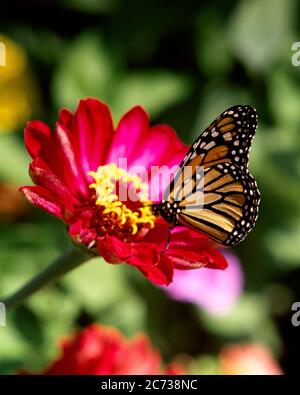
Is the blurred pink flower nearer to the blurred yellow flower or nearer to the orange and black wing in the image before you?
the blurred yellow flower

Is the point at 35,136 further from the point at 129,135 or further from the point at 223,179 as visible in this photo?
the point at 223,179

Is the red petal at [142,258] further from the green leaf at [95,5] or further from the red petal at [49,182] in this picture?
the green leaf at [95,5]

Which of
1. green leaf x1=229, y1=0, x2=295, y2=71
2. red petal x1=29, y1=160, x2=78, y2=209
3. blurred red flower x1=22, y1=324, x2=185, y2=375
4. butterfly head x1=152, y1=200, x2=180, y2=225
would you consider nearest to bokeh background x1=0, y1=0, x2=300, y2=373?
green leaf x1=229, y1=0, x2=295, y2=71

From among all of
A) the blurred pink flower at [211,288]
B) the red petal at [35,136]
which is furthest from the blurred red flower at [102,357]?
the blurred pink flower at [211,288]

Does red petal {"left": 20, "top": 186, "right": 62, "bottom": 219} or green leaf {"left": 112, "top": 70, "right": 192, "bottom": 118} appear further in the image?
green leaf {"left": 112, "top": 70, "right": 192, "bottom": 118}
